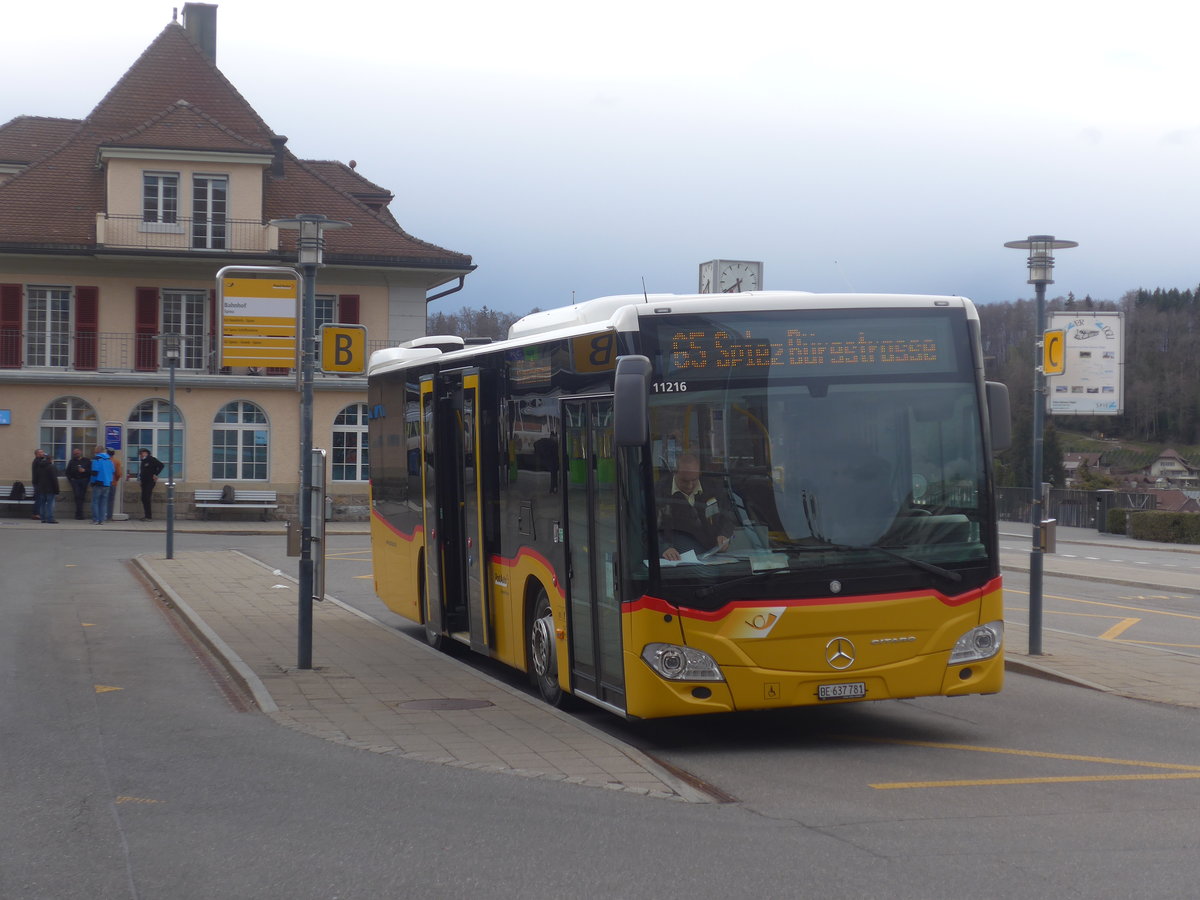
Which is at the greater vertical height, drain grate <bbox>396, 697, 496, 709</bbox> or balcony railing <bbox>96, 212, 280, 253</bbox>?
balcony railing <bbox>96, 212, 280, 253</bbox>

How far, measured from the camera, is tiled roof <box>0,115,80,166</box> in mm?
49062

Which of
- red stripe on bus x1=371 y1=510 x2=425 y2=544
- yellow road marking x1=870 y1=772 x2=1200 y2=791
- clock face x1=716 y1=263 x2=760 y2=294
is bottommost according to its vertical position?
Answer: yellow road marking x1=870 y1=772 x2=1200 y2=791

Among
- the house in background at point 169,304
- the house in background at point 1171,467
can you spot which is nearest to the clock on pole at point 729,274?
the house in background at point 169,304

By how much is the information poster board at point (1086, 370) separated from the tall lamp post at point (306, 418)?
7.14 meters

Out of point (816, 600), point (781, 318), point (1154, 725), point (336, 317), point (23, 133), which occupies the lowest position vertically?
point (1154, 725)

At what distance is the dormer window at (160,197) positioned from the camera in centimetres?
4141

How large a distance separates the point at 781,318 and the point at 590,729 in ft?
9.57

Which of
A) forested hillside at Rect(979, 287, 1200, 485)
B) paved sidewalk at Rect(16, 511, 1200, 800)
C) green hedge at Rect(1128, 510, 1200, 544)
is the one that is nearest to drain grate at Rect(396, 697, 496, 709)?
paved sidewalk at Rect(16, 511, 1200, 800)

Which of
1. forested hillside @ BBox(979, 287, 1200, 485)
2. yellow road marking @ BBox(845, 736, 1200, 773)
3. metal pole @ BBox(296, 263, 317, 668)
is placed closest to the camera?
yellow road marking @ BBox(845, 736, 1200, 773)

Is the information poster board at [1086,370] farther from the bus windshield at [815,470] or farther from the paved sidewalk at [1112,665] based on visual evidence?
the bus windshield at [815,470]

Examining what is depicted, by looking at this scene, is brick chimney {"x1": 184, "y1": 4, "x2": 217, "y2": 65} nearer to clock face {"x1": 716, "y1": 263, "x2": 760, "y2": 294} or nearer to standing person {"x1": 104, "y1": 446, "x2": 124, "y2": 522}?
standing person {"x1": 104, "y1": 446, "x2": 124, "y2": 522}

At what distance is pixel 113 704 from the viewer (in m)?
10.9

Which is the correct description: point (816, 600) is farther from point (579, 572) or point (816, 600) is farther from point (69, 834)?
point (69, 834)

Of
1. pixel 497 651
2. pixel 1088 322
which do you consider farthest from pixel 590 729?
pixel 1088 322
